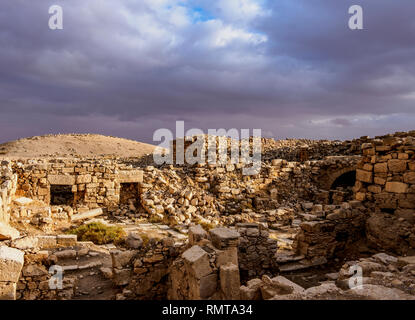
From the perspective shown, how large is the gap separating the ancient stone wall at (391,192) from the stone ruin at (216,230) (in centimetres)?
3

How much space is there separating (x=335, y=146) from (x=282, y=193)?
9.51 meters

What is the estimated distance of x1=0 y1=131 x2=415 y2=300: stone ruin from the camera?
15.1 ft

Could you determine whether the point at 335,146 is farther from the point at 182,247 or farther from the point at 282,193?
the point at 182,247

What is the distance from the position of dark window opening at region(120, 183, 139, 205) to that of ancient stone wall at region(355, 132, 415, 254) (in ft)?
28.9

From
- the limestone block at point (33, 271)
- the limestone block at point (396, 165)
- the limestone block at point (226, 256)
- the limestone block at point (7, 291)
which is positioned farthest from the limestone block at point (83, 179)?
the limestone block at point (396, 165)

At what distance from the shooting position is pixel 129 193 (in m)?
12.9

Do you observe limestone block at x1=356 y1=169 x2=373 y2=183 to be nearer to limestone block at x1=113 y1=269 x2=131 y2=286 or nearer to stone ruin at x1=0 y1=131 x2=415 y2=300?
stone ruin at x1=0 y1=131 x2=415 y2=300

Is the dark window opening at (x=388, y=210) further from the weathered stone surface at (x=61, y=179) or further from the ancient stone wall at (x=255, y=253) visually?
the weathered stone surface at (x=61, y=179)

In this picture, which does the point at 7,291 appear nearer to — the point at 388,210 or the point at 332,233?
the point at 332,233

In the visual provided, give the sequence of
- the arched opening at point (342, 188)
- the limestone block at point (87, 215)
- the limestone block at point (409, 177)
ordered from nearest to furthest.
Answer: the limestone block at point (409, 177) < the limestone block at point (87, 215) < the arched opening at point (342, 188)

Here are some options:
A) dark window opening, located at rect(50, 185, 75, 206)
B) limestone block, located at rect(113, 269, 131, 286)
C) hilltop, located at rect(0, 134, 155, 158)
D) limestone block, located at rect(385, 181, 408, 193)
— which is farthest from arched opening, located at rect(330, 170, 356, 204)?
hilltop, located at rect(0, 134, 155, 158)

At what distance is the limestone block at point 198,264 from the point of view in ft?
14.9
